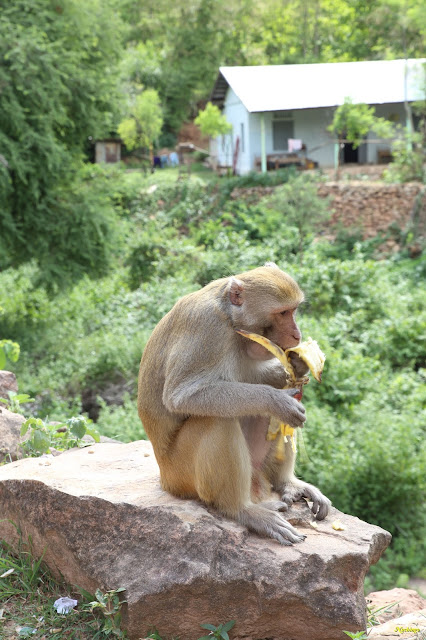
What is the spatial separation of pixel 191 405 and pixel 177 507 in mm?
488

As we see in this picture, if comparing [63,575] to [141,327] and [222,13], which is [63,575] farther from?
[222,13]

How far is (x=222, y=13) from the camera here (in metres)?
29.4

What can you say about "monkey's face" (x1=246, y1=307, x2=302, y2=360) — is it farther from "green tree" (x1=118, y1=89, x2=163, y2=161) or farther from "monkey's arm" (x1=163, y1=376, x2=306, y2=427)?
"green tree" (x1=118, y1=89, x2=163, y2=161)

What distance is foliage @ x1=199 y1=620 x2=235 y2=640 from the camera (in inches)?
114

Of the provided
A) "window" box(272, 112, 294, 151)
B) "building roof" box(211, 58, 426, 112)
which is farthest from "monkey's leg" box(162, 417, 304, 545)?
"window" box(272, 112, 294, 151)

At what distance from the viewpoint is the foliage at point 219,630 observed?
9.46 ft

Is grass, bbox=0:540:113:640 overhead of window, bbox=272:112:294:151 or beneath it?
beneath

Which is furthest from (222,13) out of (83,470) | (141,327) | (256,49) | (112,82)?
(83,470)

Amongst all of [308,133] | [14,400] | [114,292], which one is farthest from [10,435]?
[308,133]

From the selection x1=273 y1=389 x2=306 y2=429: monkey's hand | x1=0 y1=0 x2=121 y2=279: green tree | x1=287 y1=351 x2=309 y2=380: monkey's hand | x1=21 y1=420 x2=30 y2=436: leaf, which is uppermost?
x1=0 y1=0 x2=121 y2=279: green tree

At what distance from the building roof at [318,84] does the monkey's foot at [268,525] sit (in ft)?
64.2

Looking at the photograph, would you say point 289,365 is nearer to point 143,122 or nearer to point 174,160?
point 143,122

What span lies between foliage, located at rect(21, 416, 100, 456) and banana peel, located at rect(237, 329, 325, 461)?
1406 mm

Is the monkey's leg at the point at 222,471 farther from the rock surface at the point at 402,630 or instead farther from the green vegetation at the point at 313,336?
the green vegetation at the point at 313,336
